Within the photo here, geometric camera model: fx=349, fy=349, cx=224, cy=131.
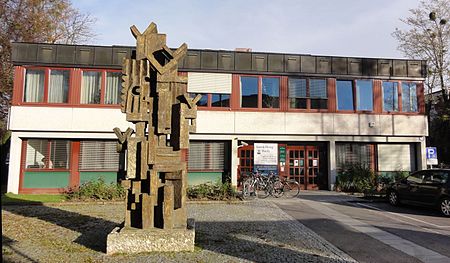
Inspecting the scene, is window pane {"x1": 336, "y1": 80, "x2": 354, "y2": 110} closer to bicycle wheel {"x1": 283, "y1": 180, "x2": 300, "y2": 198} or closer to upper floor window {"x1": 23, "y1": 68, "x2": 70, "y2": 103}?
bicycle wheel {"x1": 283, "y1": 180, "x2": 300, "y2": 198}

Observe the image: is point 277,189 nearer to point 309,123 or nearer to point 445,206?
point 309,123

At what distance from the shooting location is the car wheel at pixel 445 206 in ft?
35.4

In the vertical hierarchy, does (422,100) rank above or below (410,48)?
below

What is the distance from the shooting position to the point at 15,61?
53.5ft

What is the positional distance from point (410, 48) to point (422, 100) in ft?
37.8

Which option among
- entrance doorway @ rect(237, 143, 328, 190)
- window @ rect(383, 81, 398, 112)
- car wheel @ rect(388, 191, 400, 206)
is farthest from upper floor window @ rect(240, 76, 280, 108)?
car wheel @ rect(388, 191, 400, 206)

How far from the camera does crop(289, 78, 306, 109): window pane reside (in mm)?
17781

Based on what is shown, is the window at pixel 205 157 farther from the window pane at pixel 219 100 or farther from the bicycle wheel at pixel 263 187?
the bicycle wheel at pixel 263 187

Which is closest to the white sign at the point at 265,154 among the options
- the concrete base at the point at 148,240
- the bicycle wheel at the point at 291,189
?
the bicycle wheel at the point at 291,189

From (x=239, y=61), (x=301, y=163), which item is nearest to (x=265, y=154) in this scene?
(x=301, y=163)

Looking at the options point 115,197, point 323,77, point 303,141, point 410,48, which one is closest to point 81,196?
point 115,197

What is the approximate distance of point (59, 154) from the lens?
16.5 metres

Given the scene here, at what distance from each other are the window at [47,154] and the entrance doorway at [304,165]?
10909 millimetres

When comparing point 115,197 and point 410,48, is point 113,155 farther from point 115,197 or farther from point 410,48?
point 410,48
